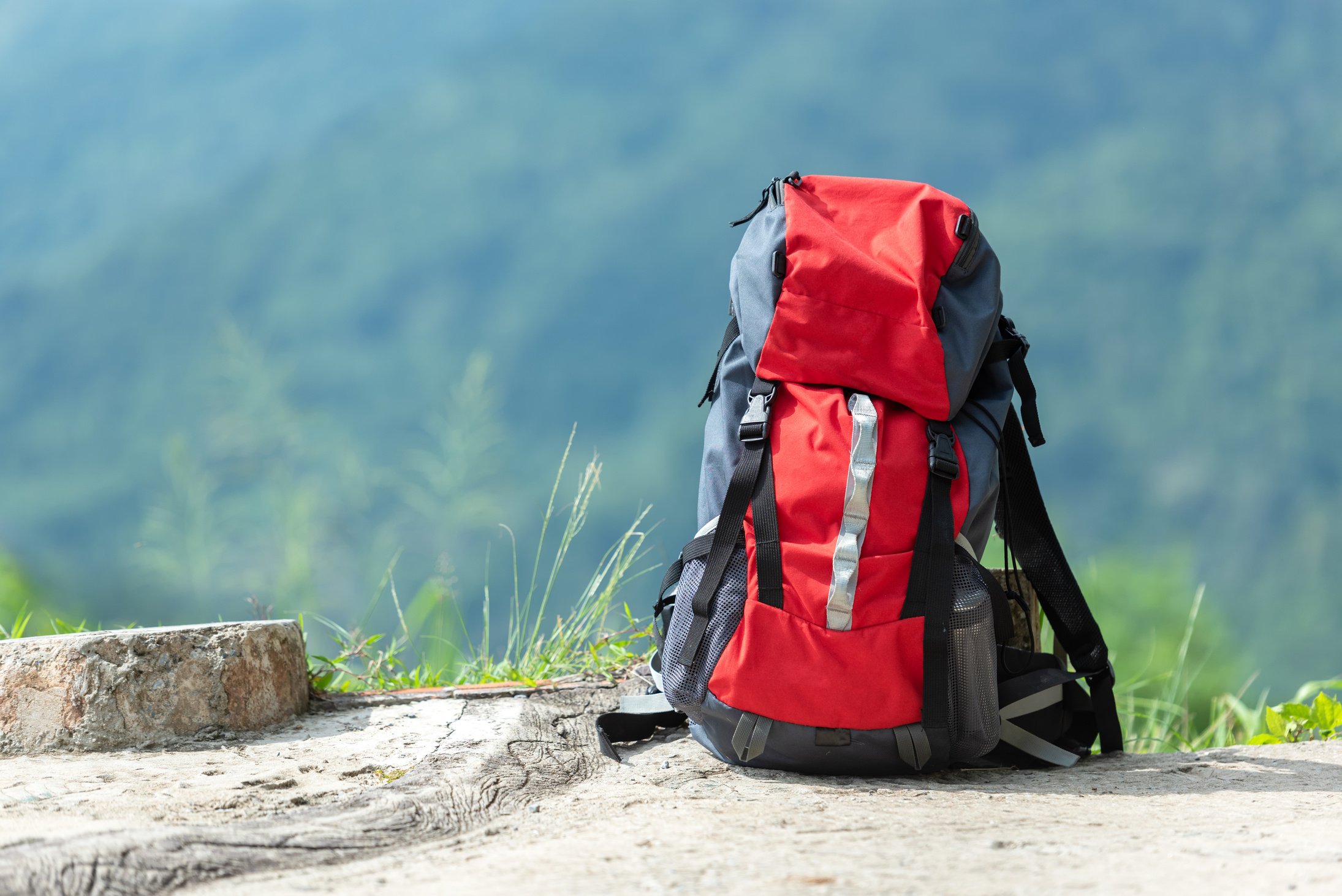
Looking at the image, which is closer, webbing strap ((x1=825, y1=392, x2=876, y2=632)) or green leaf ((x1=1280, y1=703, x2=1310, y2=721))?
webbing strap ((x1=825, y1=392, x2=876, y2=632))

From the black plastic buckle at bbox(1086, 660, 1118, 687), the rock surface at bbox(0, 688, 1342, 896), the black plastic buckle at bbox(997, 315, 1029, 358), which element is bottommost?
the rock surface at bbox(0, 688, 1342, 896)

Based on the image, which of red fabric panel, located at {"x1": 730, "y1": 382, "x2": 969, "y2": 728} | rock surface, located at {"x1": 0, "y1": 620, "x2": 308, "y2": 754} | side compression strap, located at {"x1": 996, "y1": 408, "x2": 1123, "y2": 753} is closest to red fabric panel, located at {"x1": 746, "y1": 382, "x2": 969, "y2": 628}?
red fabric panel, located at {"x1": 730, "y1": 382, "x2": 969, "y2": 728}

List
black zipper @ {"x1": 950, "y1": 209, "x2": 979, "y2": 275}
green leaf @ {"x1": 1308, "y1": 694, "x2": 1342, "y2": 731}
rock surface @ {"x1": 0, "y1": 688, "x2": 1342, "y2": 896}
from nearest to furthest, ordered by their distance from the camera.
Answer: rock surface @ {"x1": 0, "y1": 688, "x2": 1342, "y2": 896}
black zipper @ {"x1": 950, "y1": 209, "x2": 979, "y2": 275}
green leaf @ {"x1": 1308, "y1": 694, "x2": 1342, "y2": 731}

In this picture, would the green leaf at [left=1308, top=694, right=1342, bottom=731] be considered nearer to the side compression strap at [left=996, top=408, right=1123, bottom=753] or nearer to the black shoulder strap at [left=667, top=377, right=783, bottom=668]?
the side compression strap at [left=996, top=408, right=1123, bottom=753]

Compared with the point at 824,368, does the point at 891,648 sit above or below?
below

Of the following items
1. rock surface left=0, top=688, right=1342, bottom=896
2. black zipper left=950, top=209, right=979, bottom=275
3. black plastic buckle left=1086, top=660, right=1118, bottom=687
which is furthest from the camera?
black plastic buckle left=1086, top=660, right=1118, bottom=687

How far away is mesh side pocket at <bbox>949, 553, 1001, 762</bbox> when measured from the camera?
1575 mm

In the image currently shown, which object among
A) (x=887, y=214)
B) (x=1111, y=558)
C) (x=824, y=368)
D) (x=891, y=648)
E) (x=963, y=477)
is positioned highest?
(x=887, y=214)

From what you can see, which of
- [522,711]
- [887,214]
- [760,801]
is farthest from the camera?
[522,711]

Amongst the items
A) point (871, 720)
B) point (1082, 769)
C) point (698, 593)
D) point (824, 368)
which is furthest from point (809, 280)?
point (1082, 769)

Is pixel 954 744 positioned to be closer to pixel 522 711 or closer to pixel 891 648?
pixel 891 648

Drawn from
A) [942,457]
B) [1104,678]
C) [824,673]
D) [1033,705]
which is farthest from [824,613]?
[1104,678]

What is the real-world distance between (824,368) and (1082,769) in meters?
0.88

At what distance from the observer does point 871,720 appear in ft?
5.05
